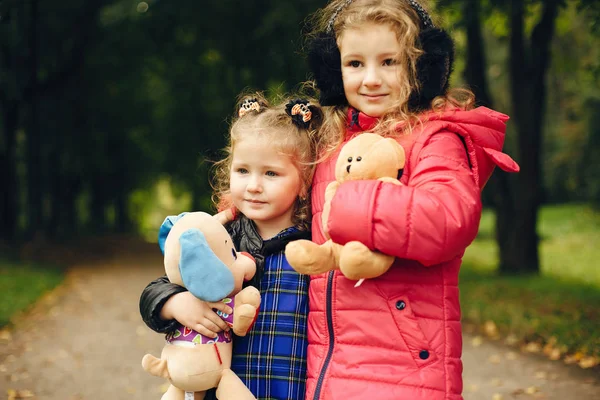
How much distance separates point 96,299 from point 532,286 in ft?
21.7

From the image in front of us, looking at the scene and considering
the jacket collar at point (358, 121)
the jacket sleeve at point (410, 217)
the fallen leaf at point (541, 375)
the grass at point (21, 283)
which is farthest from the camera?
the grass at point (21, 283)

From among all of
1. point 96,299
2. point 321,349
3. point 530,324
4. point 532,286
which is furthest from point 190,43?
point 321,349

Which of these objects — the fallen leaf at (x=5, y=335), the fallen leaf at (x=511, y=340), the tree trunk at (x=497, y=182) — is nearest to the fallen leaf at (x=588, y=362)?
the fallen leaf at (x=511, y=340)

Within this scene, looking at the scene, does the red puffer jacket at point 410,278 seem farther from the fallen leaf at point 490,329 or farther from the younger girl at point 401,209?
the fallen leaf at point 490,329

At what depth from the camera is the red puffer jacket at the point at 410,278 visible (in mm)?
2205

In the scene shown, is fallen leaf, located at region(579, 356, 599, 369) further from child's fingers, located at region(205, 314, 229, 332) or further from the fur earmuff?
child's fingers, located at region(205, 314, 229, 332)

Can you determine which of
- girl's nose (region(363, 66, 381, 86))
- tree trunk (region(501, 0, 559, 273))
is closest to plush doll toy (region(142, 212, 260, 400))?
girl's nose (region(363, 66, 381, 86))

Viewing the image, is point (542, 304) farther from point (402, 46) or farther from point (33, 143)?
point (33, 143)

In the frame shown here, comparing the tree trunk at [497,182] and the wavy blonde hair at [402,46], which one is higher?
the wavy blonde hair at [402,46]

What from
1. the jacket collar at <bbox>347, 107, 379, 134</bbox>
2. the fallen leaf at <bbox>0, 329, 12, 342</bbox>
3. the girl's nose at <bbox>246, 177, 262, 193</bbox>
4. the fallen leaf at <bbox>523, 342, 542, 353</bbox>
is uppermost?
the jacket collar at <bbox>347, 107, 379, 134</bbox>

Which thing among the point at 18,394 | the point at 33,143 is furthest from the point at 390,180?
the point at 33,143

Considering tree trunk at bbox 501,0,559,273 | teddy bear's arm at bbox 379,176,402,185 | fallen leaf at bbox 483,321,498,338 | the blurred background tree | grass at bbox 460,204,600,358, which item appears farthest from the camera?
the blurred background tree

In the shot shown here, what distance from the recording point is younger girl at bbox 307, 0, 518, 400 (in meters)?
2.22

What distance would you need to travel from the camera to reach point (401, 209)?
7.17 ft
